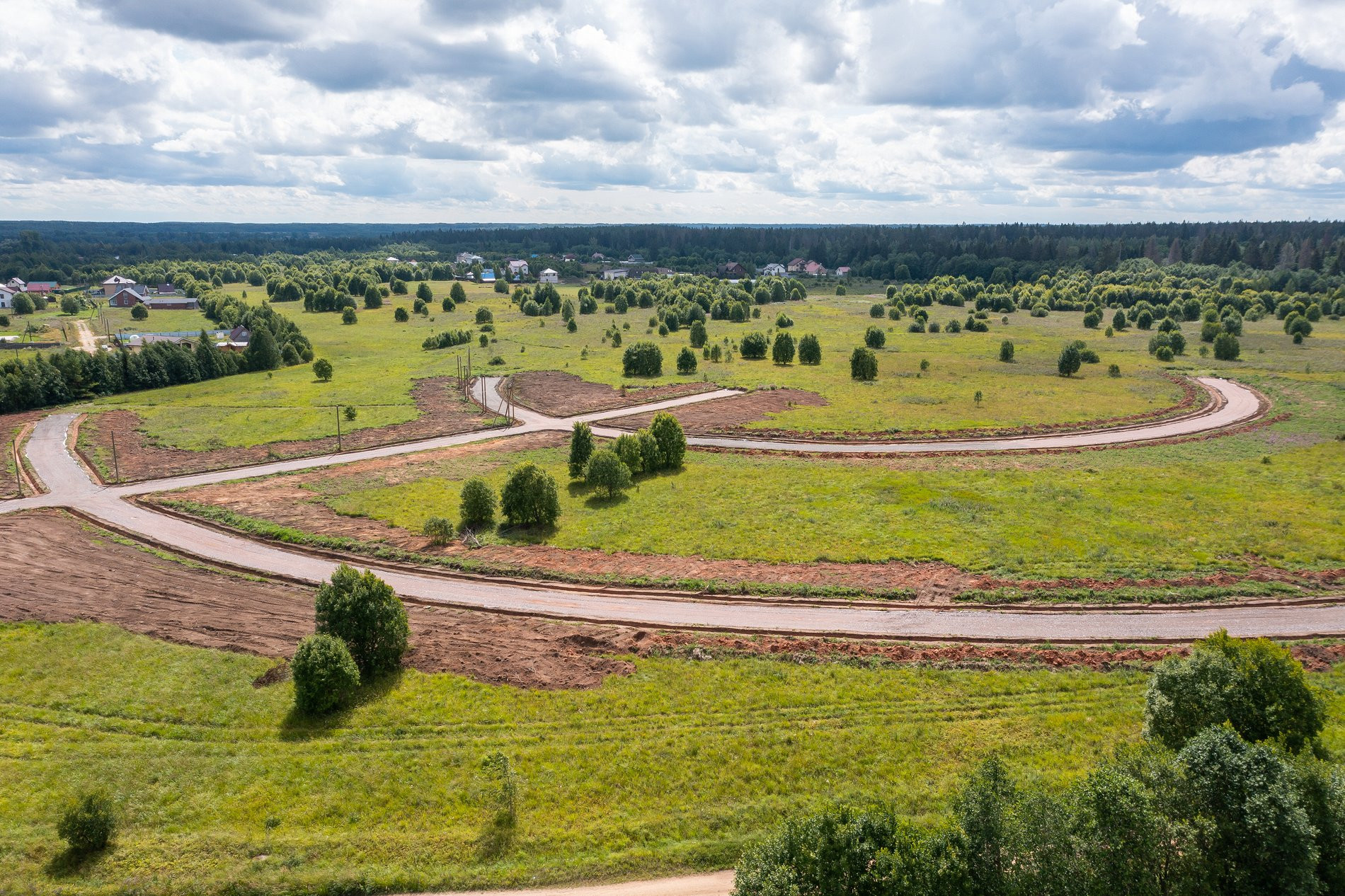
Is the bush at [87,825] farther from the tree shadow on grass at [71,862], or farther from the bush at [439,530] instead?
the bush at [439,530]

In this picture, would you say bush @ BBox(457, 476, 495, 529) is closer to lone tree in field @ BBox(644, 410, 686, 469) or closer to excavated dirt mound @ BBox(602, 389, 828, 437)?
lone tree in field @ BBox(644, 410, 686, 469)

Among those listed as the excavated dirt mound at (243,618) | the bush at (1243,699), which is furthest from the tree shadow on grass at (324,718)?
the bush at (1243,699)

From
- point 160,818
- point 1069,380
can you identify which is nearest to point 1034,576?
point 160,818

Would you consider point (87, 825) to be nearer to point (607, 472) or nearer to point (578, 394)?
point (607, 472)

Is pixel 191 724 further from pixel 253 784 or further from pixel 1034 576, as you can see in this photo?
pixel 1034 576

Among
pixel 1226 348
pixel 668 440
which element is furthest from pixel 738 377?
pixel 1226 348
